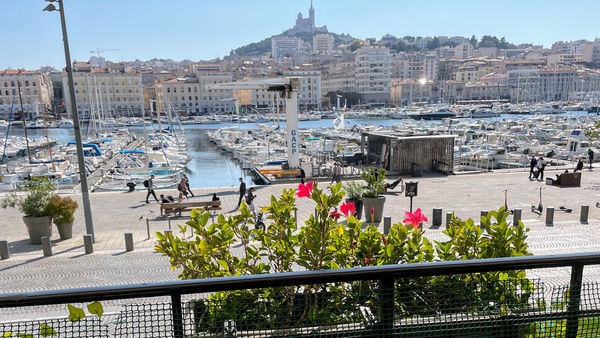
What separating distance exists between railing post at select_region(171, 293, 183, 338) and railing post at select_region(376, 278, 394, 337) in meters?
0.90

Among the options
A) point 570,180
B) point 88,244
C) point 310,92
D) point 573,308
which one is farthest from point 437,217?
point 310,92

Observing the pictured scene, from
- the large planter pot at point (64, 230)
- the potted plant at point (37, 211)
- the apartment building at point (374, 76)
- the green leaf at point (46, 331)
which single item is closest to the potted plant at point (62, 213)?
the large planter pot at point (64, 230)

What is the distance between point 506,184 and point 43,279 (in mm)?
16655

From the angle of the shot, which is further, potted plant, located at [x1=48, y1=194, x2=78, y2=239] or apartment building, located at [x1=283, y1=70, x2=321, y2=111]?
apartment building, located at [x1=283, y1=70, x2=321, y2=111]

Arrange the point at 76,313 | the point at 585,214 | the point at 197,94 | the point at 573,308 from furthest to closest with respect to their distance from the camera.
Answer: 1. the point at 197,94
2. the point at 585,214
3. the point at 573,308
4. the point at 76,313

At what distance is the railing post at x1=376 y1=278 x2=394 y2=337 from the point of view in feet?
6.31

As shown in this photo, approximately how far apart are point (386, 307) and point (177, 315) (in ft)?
3.14

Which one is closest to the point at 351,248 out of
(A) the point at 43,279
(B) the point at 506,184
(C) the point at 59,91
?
(A) the point at 43,279

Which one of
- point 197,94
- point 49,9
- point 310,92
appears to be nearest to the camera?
point 49,9

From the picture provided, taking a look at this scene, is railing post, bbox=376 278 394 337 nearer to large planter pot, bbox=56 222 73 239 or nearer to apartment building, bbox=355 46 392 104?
large planter pot, bbox=56 222 73 239

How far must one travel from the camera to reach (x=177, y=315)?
6.20ft

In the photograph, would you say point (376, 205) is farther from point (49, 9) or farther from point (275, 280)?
point (275, 280)

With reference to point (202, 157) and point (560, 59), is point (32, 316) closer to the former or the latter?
point (202, 157)

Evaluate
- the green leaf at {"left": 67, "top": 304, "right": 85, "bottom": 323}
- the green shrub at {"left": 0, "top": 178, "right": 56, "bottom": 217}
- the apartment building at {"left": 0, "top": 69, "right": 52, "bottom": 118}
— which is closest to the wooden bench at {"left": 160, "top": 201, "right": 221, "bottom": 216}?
the green shrub at {"left": 0, "top": 178, "right": 56, "bottom": 217}
